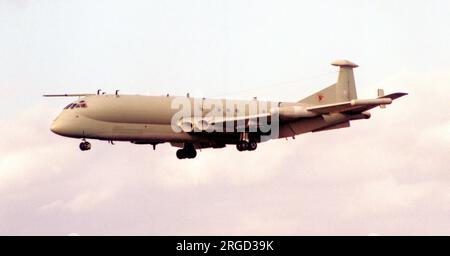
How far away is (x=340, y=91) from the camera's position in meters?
81.5

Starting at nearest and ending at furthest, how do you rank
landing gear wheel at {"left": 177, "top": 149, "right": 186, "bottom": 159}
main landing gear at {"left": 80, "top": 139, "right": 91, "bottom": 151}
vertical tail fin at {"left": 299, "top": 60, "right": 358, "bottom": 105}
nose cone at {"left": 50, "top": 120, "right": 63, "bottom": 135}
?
nose cone at {"left": 50, "top": 120, "right": 63, "bottom": 135}
main landing gear at {"left": 80, "top": 139, "right": 91, "bottom": 151}
landing gear wheel at {"left": 177, "top": 149, "right": 186, "bottom": 159}
vertical tail fin at {"left": 299, "top": 60, "right": 358, "bottom": 105}

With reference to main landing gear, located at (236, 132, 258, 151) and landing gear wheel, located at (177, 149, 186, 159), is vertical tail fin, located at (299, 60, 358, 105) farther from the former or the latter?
landing gear wheel, located at (177, 149, 186, 159)

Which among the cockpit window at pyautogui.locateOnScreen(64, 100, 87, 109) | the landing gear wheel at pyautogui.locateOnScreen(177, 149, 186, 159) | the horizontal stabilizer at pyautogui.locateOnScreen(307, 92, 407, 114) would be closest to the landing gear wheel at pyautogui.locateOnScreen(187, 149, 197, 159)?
the landing gear wheel at pyautogui.locateOnScreen(177, 149, 186, 159)

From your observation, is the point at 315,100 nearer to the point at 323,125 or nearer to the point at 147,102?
the point at 323,125

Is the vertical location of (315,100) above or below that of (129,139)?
above

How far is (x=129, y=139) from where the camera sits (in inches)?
2889

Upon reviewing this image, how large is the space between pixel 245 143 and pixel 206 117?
3676 mm

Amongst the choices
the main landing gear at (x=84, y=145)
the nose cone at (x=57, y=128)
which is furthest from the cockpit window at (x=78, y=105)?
the main landing gear at (x=84, y=145)

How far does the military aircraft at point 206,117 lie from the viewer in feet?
238

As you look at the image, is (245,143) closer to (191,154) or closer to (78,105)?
(191,154)

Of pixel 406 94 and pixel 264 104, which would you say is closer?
pixel 406 94

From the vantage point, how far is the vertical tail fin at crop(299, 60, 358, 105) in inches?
3204

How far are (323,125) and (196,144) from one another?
9863mm

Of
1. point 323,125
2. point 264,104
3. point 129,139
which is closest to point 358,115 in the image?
point 323,125
